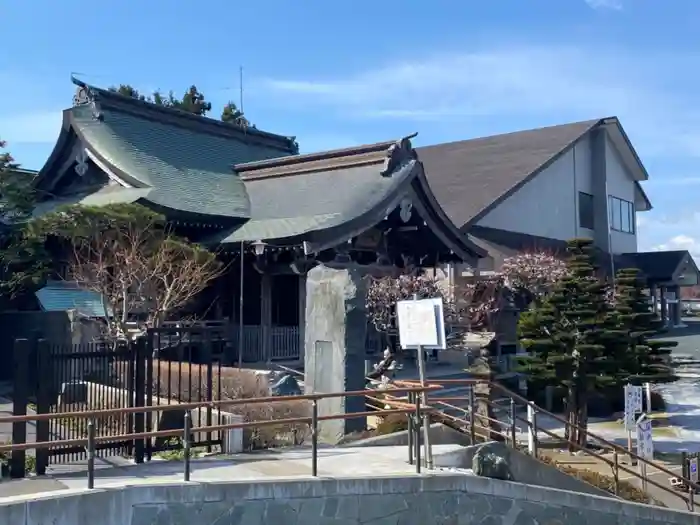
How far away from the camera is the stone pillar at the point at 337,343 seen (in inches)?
439

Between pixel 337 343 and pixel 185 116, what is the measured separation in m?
17.8

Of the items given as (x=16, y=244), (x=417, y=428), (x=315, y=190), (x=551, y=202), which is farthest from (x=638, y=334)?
(x=551, y=202)

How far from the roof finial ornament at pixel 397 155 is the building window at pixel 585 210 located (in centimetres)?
1891

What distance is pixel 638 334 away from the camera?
19.5 metres

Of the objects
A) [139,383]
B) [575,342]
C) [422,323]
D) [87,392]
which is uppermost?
[422,323]

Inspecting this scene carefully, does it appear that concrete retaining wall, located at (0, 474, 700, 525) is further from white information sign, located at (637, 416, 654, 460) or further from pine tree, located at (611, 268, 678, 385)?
pine tree, located at (611, 268, 678, 385)

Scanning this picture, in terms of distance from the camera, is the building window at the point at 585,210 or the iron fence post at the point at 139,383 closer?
the iron fence post at the point at 139,383

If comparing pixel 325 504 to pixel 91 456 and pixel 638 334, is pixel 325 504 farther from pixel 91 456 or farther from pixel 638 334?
pixel 638 334

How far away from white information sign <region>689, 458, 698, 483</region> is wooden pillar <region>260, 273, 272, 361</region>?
402 inches

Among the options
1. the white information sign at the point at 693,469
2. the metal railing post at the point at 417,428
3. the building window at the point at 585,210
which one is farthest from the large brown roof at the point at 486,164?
the metal railing post at the point at 417,428

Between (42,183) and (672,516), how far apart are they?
1979 centimetres

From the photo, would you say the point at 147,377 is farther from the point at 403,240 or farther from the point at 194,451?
the point at 403,240

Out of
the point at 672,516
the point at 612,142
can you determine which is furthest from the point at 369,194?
the point at 612,142

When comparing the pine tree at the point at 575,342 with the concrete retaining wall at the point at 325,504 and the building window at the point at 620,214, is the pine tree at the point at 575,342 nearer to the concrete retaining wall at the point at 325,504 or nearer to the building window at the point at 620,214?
the concrete retaining wall at the point at 325,504
